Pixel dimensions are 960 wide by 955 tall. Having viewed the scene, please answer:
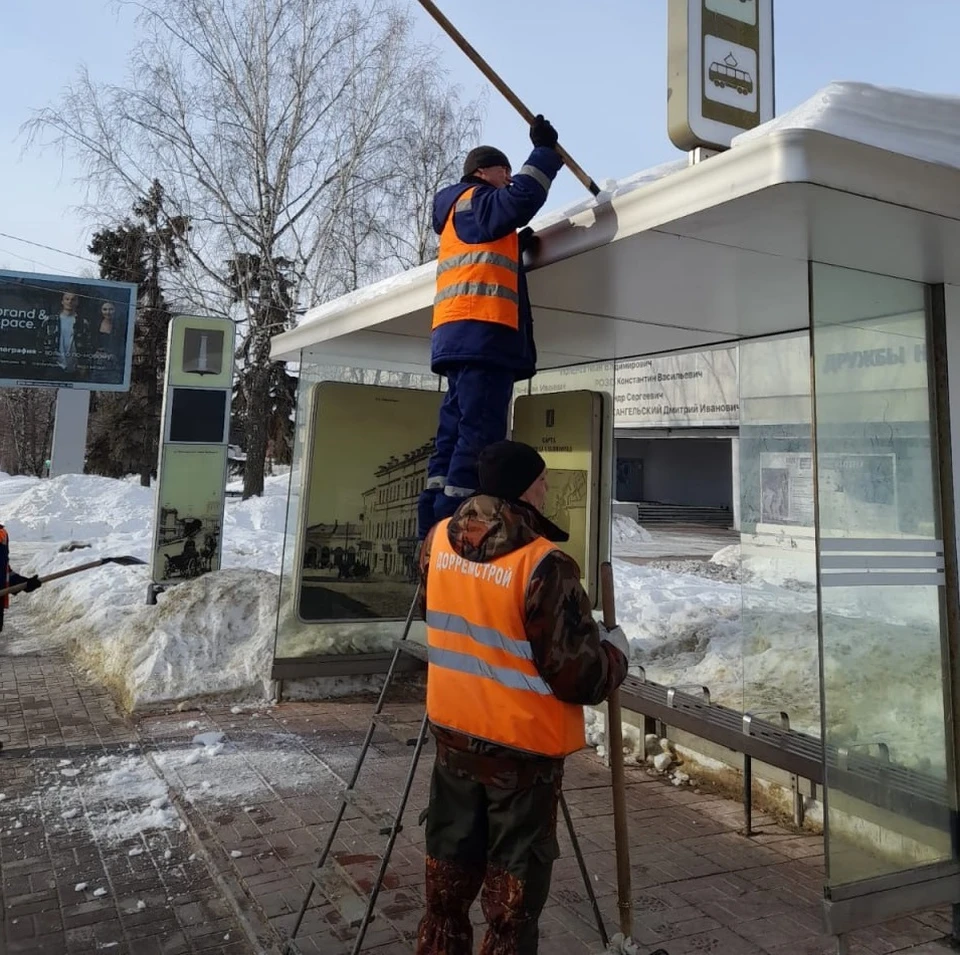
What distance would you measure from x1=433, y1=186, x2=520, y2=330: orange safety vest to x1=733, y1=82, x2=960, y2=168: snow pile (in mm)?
911

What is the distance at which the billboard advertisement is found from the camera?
19.3m

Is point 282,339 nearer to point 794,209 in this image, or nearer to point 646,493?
point 794,209

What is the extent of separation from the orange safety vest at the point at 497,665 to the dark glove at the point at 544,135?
1.55m

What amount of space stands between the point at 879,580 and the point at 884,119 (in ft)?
5.48

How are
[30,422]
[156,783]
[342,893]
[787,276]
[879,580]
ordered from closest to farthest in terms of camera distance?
[342,893]
[879,580]
[787,276]
[156,783]
[30,422]

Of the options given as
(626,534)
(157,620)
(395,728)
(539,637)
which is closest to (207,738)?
(395,728)

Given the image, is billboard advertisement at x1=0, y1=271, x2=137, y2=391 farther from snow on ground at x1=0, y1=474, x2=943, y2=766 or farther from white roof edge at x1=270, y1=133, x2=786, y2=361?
white roof edge at x1=270, y1=133, x2=786, y2=361

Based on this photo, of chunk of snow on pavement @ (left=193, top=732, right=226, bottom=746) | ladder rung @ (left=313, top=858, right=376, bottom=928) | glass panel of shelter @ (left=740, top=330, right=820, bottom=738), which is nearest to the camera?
ladder rung @ (left=313, top=858, right=376, bottom=928)

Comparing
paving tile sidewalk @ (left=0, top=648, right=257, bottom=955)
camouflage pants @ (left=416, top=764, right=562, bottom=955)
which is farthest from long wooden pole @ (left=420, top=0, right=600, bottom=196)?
paving tile sidewalk @ (left=0, top=648, right=257, bottom=955)

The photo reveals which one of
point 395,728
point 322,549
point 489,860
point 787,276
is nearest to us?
point 489,860

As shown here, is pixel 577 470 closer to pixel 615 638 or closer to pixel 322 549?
pixel 322 549

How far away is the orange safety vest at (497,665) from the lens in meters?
2.30

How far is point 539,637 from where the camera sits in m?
2.25

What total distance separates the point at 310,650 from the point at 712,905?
3.89 meters
